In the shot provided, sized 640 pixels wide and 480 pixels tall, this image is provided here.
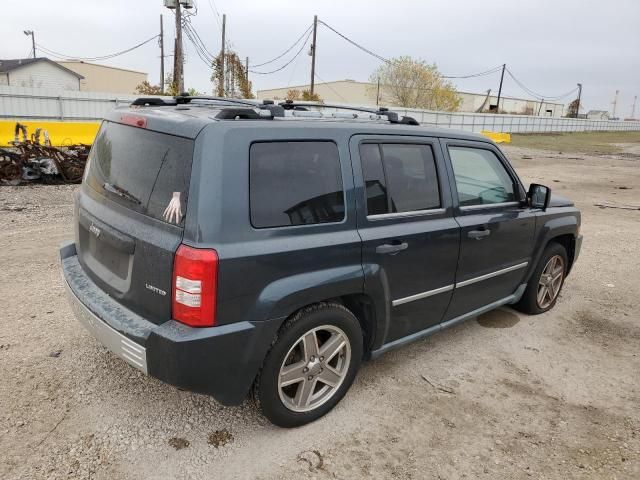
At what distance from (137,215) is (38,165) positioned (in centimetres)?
830

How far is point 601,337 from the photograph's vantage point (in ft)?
14.0

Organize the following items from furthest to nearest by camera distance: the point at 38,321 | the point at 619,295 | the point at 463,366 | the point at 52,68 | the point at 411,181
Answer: the point at 52,68, the point at 619,295, the point at 38,321, the point at 463,366, the point at 411,181

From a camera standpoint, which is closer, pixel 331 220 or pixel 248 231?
pixel 248 231

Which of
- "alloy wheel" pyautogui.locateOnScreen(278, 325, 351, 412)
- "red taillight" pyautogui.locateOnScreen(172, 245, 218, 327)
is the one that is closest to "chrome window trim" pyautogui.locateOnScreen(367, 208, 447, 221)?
"alloy wheel" pyautogui.locateOnScreen(278, 325, 351, 412)

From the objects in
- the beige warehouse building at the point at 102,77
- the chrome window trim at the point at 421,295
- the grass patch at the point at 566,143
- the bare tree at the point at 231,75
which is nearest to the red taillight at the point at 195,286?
the chrome window trim at the point at 421,295

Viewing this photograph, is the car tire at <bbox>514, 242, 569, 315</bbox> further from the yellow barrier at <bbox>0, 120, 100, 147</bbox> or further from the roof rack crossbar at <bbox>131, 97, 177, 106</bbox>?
the yellow barrier at <bbox>0, 120, 100, 147</bbox>

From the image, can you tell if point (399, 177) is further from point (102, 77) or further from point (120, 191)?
point (102, 77)

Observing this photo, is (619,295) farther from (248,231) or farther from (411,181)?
(248,231)

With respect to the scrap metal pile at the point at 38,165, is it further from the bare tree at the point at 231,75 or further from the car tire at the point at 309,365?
the bare tree at the point at 231,75

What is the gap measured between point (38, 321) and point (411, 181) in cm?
314

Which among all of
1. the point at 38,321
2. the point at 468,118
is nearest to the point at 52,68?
the point at 468,118

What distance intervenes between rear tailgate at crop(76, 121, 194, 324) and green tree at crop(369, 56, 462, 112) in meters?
54.7

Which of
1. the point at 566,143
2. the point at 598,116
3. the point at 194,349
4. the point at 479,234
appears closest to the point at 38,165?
the point at 194,349

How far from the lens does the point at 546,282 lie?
14.9 ft
